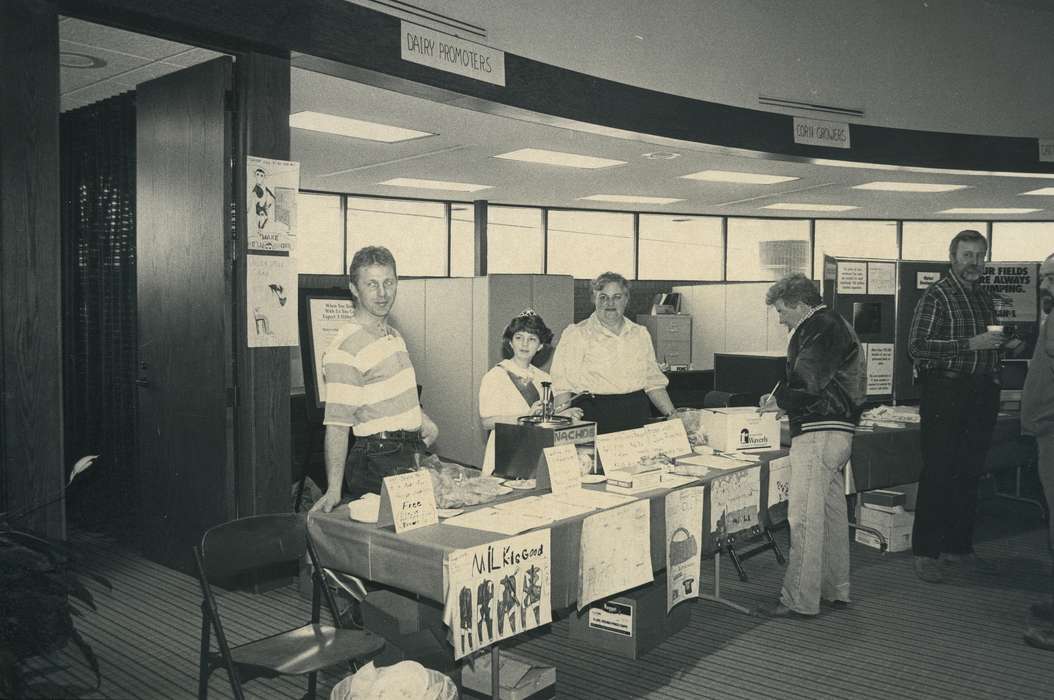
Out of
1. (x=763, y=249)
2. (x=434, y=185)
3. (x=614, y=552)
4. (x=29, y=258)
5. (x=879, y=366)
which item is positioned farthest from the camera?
(x=763, y=249)

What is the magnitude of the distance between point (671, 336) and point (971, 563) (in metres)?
4.29

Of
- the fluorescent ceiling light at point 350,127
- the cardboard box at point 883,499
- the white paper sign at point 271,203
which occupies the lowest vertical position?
the cardboard box at point 883,499

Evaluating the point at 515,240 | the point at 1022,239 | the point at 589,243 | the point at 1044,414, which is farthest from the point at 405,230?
the point at 1022,239

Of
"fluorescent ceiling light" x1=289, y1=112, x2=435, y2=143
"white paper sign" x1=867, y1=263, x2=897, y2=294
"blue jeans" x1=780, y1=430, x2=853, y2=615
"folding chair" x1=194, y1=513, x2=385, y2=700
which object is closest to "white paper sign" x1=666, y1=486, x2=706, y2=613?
"blue jeans" x1=780, y1=430, x2=853, y2=615

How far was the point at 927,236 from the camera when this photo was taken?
11828mm

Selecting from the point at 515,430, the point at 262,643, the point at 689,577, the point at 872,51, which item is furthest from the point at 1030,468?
the point at 262,643

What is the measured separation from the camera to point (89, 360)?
5371 mm

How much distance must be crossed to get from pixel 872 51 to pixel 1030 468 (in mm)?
3676

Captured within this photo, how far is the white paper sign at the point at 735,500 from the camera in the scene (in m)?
3.45

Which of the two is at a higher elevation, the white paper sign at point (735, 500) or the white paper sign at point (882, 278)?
the white paper sign at point (882, 278)

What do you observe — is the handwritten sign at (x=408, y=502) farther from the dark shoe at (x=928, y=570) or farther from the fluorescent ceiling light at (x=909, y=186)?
Answer: the fluorescent ceiling light at (x=909, y=186)

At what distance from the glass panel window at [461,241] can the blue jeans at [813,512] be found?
668 centimetres

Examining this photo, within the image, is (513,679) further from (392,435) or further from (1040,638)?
(1040,638)

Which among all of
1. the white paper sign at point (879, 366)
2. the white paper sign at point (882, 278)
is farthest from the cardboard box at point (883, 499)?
the white paper sign at point (882, 278)
